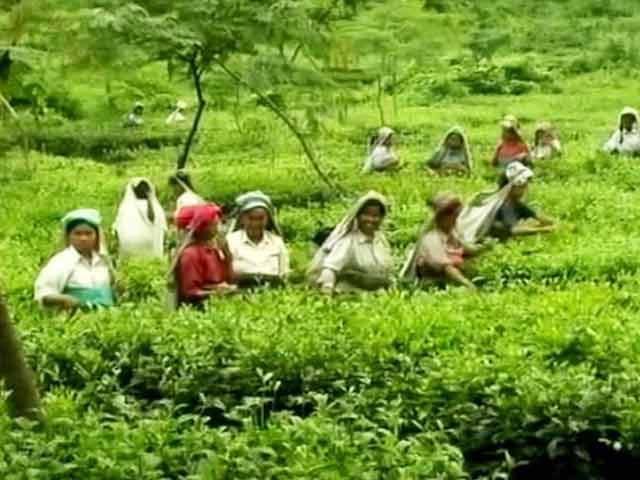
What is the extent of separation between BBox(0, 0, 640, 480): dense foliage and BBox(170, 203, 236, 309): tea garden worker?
0.79ft

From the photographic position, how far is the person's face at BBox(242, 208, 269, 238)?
10.9m

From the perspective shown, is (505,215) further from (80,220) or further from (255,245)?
(80,220)

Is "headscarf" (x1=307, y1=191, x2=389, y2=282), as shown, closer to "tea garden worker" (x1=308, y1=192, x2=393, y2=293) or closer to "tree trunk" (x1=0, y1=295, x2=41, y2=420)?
"tea garden worker" (x1=308, y1=192, x2=393, y2=293)

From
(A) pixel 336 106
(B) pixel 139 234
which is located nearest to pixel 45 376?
(B) pixel 139 234

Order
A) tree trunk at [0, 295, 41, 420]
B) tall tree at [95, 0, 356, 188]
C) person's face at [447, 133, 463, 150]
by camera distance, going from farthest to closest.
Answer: person's face at [447, 133, 463, 150], tall tree at [95, 0, 356, 188], tree trunk at [0, 295, 41, 420]

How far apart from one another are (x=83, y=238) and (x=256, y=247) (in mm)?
1413

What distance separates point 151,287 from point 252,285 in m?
0.88

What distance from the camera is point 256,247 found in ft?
35.7

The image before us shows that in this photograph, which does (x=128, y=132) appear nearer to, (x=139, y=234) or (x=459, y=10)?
(x=459, y=10)

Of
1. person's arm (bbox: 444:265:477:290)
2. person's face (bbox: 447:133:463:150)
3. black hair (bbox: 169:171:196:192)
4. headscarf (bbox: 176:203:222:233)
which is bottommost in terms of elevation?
person's arm (bbox: 444:265:477:290)

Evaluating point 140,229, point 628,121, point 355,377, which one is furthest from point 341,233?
point 628,121

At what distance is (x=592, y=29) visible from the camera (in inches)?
1302

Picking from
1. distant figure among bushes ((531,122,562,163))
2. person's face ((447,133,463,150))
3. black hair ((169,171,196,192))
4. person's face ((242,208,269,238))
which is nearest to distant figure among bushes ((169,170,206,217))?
black hair ((169,171,196,192))

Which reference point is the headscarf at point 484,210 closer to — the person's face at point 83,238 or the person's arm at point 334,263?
the person's arm at point 334,263
